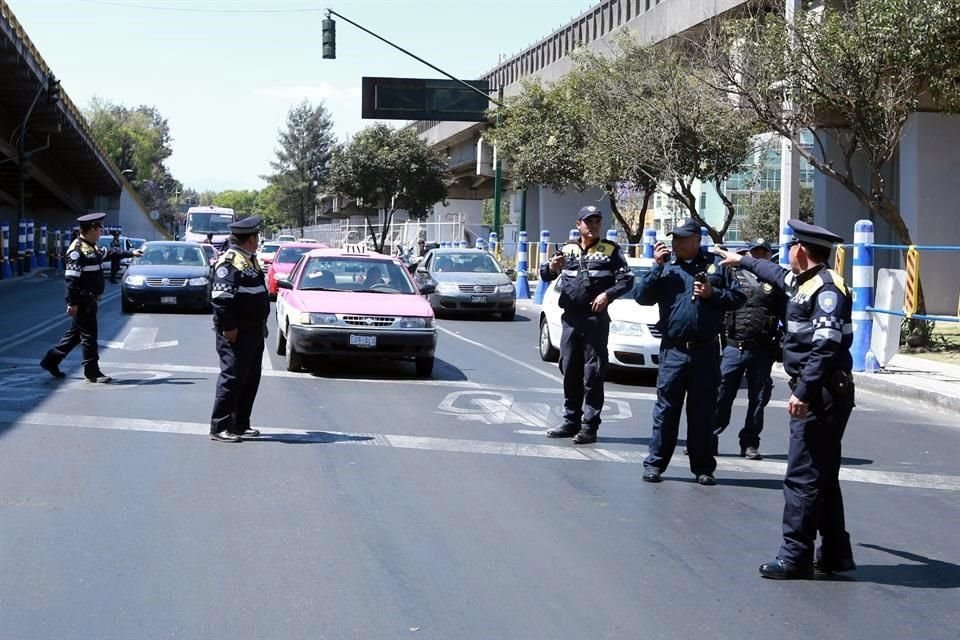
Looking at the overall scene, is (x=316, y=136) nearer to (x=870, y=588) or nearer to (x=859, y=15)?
(x=859, y=15)

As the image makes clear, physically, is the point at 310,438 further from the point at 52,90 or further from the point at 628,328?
the point at 52,90

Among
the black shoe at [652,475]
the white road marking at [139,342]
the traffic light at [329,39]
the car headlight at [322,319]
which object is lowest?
the white road marking at [139,342]

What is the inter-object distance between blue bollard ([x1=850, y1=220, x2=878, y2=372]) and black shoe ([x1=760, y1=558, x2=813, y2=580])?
10143 millimetres

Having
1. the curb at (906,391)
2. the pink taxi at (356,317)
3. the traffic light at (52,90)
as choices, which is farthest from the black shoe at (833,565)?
the traffic light at (52,90)

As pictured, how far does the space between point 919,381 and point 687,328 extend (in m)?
7.60

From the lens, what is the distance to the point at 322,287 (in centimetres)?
1564

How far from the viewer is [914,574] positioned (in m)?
6.38

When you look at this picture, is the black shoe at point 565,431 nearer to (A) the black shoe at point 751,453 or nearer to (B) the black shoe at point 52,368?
(A) the black shoe at point 751,453

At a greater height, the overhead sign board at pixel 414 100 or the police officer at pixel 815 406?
the overhead sign board at pixel 414 100

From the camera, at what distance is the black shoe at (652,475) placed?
855 cm

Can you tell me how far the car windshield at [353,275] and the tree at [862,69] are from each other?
698cm

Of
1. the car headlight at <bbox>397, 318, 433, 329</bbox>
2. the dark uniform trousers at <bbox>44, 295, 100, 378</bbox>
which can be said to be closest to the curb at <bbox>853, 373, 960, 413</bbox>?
the car headlight at <bbox>397, 318, 433, 329</bbox>

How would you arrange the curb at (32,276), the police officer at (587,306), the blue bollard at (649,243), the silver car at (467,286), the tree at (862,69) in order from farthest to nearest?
the curb at (32,276)
the silver car at (467,286)
the blue bollard at (649,243)
the tree at (862,69)
the police officer at (587,306)

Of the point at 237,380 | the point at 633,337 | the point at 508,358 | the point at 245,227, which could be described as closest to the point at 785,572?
the point at 237,380
